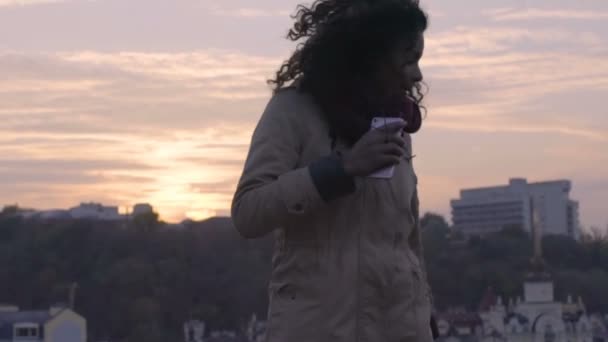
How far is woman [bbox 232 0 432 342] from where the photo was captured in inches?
132

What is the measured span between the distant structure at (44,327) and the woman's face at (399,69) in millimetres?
45106

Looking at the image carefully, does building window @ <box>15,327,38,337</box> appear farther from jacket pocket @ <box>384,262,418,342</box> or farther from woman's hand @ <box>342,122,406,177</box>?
woman's hand @ <box>342,122,406,177</box>

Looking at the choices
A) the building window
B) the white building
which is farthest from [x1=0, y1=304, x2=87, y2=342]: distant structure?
the white building

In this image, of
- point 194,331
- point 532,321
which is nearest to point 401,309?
point 194,331

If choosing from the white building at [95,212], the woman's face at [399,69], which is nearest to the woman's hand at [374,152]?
the woman's face at [399,69]

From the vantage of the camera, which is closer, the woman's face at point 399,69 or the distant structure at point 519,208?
the woman's face at point 399,69

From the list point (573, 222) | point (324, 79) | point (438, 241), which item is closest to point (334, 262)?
point (324, 79)

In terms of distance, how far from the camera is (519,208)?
362 feet

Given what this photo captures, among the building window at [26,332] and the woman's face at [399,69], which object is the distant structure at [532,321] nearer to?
the building window at [26,332]

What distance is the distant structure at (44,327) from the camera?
48.8 meters

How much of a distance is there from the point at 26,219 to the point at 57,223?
364 centimetres

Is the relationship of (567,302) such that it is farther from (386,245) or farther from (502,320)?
(386,245)

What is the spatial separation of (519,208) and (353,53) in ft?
353

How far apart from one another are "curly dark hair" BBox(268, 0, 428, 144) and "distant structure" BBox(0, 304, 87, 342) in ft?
148
